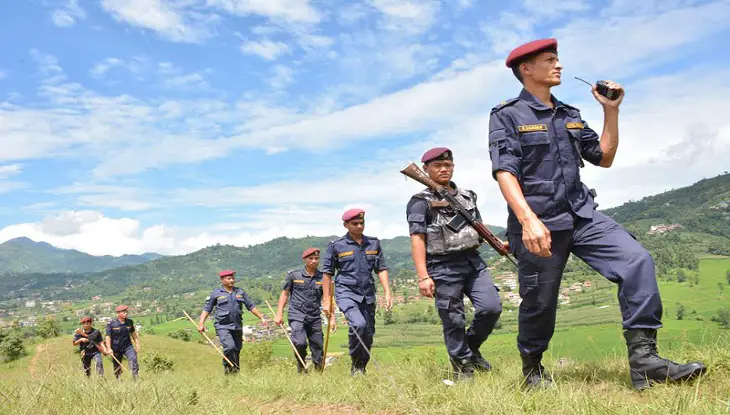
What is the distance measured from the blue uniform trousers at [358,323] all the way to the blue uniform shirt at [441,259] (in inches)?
68.3

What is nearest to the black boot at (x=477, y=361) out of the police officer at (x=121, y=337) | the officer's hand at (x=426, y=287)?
the officer's hand at (x=426, y=287)

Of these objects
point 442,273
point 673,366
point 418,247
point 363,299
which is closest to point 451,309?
point 442,273

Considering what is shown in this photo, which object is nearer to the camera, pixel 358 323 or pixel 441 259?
pixel 441 259

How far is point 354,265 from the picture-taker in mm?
7102

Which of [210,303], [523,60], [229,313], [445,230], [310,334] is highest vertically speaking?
[523,60]

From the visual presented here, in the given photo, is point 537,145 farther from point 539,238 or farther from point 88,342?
point 88,342

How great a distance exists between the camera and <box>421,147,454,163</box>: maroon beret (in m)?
5.03

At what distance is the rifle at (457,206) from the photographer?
4.82 meters

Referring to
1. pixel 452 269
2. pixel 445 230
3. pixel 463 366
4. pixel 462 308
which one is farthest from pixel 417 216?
pixel 463 366

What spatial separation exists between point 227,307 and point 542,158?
8.15m

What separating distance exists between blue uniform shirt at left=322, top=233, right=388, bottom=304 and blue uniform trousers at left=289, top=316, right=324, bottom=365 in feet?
7.07

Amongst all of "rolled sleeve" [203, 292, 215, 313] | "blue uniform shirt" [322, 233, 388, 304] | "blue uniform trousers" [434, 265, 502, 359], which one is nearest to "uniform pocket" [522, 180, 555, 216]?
"blue uniform trousers" [434, 265, 502, 359]

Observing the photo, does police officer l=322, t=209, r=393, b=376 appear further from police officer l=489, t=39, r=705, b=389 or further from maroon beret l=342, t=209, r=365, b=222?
police officer l=489, t=39, r=705, b=389

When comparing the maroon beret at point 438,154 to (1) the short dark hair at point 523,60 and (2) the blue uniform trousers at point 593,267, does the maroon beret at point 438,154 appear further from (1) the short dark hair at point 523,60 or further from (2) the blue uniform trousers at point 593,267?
(2) the blue uniform trousers at point 593,267
